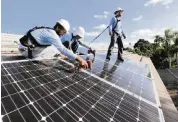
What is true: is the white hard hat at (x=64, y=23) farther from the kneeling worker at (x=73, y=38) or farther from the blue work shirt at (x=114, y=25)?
the blue work shirt at (x=114, y=25)

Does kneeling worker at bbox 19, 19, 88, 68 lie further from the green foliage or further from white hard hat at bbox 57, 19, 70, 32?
the green foliage

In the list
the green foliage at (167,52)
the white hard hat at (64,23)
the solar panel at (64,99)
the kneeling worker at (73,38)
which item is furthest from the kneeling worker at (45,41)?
the green foliage at (167,52)

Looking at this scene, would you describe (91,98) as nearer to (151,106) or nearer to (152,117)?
(152,117)

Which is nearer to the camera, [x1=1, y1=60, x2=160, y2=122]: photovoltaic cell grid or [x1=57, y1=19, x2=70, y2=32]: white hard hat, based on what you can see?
[x1=1, y1=60, x2=160, y2=122]: photovoltaic cell grid

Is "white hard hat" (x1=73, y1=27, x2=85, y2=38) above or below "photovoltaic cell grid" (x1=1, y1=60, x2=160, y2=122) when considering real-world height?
above

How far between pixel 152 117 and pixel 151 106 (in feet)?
2.22

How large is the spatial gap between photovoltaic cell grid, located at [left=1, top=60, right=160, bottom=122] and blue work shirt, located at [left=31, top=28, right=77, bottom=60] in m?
0.44

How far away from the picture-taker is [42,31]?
499cm

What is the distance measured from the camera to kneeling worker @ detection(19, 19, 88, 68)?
487 centimetres

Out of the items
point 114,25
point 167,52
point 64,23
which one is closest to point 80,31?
point 114,25

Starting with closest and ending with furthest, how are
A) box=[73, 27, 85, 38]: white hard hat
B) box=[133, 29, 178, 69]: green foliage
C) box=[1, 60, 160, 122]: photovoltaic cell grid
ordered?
box=[1, 60, 160, 122]: photovoltaic cell grid
box=[73, 27, 85, 38]: white hard hat
box=[133, 29, 178, 69]: green foliage

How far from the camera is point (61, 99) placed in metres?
3.08

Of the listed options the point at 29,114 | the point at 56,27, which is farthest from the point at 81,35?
the point at 29,114

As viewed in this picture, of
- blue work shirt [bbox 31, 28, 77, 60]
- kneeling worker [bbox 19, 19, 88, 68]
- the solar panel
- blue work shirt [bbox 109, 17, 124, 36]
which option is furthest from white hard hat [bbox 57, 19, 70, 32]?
blue work shirt [bbox 109, 17, 124, 36]
